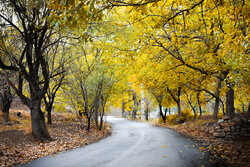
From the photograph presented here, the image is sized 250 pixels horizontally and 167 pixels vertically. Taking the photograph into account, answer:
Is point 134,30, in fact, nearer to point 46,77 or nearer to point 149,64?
point 149,64

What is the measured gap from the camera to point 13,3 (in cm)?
738

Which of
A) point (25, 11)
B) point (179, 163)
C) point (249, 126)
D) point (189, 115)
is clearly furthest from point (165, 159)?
point (189, 115)

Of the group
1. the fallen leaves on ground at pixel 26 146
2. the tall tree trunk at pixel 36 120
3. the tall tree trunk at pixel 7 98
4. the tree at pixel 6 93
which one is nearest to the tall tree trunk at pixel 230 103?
the fallen leaves on ground at pixel 26 146

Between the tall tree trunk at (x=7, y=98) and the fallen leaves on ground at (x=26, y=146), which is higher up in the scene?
the tall tree trunk at (x=7, y=98)

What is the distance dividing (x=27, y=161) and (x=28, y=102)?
3.73 metres

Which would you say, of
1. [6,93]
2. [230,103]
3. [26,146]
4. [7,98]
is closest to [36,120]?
[26,146]

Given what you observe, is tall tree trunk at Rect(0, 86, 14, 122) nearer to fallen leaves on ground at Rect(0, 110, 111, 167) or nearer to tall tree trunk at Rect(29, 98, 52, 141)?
fallen leaves on ground at Rect(0, 110, 111, 167)

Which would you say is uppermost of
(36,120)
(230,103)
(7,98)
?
(7,98)

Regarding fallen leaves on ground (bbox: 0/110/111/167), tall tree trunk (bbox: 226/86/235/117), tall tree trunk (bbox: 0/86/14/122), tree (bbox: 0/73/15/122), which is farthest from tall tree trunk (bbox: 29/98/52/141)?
tall tree trunk (bbox: 226/86/235/117)

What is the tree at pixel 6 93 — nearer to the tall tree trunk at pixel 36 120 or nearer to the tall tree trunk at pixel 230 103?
the tall tree trunk at pixel 36 120

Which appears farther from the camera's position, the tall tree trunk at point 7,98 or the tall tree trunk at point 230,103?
the tall tree trunk at point 7,98

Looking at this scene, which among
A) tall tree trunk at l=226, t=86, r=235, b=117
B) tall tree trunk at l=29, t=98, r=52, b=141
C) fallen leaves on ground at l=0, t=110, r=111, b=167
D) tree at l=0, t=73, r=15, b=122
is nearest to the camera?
fallen leaves on ground at l=0, t=110, r=111, b=167

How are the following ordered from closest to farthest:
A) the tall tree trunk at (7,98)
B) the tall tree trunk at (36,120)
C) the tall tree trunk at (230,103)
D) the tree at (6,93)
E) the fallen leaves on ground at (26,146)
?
the fallen leaves on ground at (26,146), the tall tree trunk at (36,120), the tall tree trunk at (230,103), the tree at (6,93), the tall tree trunk at (7,98)

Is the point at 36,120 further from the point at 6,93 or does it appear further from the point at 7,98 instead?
the point at 7,98
